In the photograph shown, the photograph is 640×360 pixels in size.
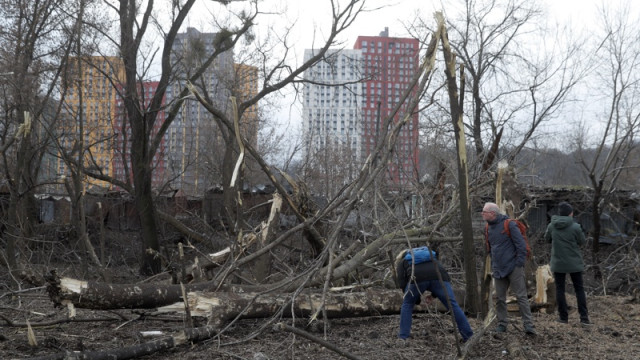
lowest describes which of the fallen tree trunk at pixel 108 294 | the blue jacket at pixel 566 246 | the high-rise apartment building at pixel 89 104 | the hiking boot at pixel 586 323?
the hiking boot at pixel 586 323

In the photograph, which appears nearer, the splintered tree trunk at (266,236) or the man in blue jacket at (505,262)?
the man in blue jacket at (505,262)

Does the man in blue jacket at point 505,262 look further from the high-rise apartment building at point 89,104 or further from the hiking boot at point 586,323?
the high-rise apartment building at point 89,104

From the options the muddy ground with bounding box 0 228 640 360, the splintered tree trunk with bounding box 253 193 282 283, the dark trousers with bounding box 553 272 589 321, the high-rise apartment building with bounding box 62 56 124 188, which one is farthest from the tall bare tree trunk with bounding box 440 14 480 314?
the high-rise apartment building with bounding box 62 56 124 188

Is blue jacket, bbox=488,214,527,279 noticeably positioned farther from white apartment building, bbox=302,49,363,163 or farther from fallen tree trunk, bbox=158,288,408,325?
white apartment building, bbox=302,49,363,163

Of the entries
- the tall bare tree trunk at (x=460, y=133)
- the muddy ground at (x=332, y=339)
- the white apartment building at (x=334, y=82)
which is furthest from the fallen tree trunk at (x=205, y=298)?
the white apartment building at (x=334, y=82)

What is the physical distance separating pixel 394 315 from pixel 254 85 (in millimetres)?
12671

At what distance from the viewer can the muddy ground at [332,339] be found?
5.24 meters

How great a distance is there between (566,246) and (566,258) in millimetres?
148

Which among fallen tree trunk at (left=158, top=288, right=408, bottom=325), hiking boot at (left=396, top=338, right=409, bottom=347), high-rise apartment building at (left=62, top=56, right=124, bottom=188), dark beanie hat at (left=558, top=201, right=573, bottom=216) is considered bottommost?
hiking boot at (left=396, top=338, right=409, bottom=347)

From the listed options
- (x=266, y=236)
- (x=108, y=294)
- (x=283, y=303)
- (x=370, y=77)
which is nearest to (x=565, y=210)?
(x=266, y=236)

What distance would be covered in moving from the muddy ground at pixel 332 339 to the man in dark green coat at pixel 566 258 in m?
0.21

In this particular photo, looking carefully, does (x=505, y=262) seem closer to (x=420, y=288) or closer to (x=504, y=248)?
(x=504, y=248)

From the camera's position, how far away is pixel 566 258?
23.9 ft

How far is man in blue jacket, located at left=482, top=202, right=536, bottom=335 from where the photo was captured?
6059 mm
